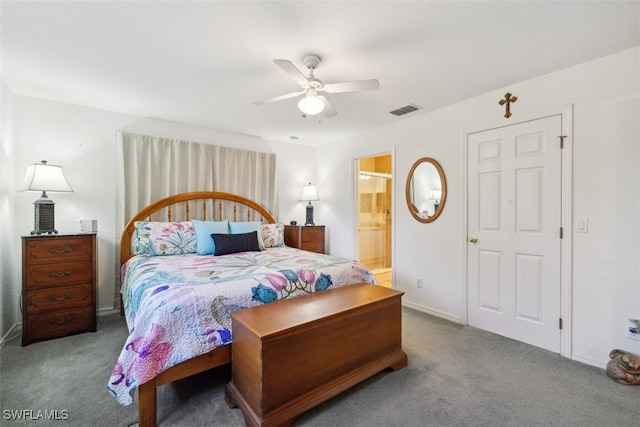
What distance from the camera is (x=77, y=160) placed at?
10.5ft

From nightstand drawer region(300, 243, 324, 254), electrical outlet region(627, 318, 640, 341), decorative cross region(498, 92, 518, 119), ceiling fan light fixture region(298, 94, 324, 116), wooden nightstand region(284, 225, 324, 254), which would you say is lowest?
electrical outlet region(627, 318, 640, 341)

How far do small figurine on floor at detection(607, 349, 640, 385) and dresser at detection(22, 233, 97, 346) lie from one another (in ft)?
14.4

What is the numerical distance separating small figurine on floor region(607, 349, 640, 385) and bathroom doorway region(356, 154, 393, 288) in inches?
120

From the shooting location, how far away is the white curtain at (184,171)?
11.3 ft

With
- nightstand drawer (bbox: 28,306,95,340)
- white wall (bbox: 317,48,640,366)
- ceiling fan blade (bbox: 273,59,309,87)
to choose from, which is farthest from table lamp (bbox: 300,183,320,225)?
nightstand drawer (bbox: 28,306,95,340)

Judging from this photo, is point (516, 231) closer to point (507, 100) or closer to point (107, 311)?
point (507, 100)

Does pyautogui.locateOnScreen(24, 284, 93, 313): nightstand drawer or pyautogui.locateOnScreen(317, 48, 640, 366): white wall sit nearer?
pyautogui.locateOnScreen(317, 48, 640, 366): white wall

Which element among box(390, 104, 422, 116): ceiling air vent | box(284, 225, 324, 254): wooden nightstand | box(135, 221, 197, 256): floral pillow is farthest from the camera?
box(284, 225, 324, 254): wooden nightstand

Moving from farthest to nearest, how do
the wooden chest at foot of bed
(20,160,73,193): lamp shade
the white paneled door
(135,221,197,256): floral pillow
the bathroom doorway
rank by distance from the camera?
1. the bathroom doorway
2. (135,221,197,256): floral pillow
3. (20,160,73,193): lamp shade
4. the white paneled door
5. the wooden chest at foot of bed

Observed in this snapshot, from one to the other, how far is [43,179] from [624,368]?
500 centimetres

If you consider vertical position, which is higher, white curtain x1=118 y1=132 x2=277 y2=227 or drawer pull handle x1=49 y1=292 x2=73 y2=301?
white curtain x1=118 y1=132 x2=277 y2=227

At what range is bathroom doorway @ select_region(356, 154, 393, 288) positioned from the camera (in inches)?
→ 203

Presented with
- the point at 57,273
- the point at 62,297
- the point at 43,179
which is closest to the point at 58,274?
the point at 57,273

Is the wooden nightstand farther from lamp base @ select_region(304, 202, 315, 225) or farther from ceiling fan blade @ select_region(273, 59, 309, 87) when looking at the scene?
ceiling fan blade @ select_region(273, 59, 309, 87)
